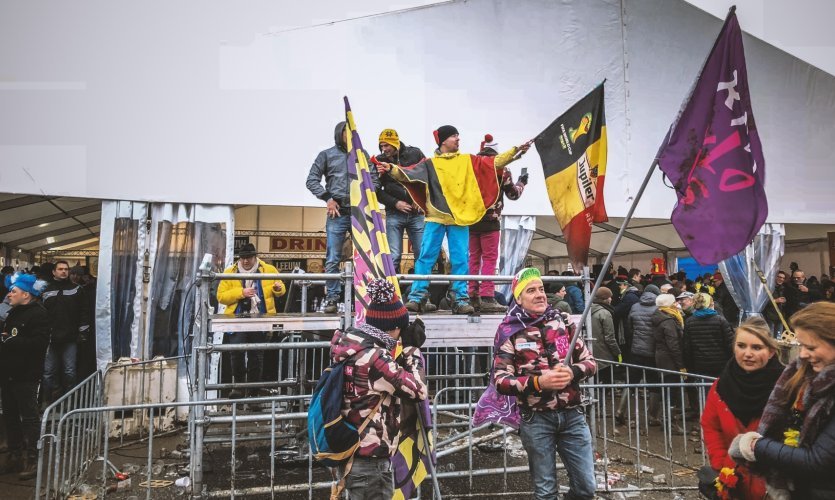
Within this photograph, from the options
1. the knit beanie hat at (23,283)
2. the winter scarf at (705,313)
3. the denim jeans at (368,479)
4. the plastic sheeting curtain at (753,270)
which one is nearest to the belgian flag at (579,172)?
the denim jeans at (368,479)

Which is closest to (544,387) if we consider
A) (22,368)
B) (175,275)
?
(22,368)

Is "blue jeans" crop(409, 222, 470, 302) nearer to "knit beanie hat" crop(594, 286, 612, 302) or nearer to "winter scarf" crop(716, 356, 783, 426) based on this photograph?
"winter scarf" crop(716, 356, 783, 426)

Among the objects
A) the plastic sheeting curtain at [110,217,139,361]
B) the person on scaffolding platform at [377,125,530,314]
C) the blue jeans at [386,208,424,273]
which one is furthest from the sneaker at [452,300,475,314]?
the plastic sheeting curtain at [110,217,139,361]

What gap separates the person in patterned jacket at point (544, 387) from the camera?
3.53 metres

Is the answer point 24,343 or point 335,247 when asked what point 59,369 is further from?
point 335,247

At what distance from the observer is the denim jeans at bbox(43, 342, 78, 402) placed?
7.68 metres

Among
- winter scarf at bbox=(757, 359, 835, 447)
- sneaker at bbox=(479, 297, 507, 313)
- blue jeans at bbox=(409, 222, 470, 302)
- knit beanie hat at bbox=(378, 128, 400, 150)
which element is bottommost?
winter scarf at bbox=(757, 359, 835, 447)

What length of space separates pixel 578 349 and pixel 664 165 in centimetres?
142

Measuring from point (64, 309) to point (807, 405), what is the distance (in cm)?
840

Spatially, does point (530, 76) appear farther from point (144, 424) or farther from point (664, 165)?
point (144, 424)

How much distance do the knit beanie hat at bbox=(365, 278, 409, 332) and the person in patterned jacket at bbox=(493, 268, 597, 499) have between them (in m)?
0.83

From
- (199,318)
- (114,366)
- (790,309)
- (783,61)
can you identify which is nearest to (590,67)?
(783,61)

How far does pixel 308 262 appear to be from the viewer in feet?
37.8

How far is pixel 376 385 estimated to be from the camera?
125 inches
